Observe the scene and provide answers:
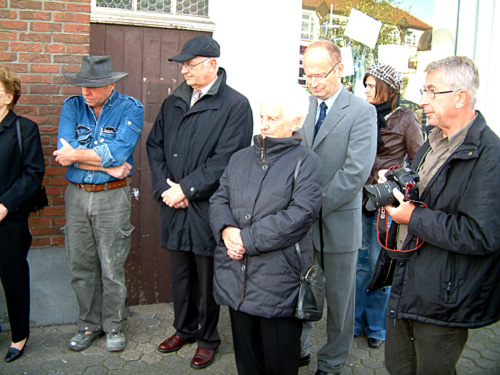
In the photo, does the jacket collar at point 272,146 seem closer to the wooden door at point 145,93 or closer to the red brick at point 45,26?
the wooden door at point 145,93

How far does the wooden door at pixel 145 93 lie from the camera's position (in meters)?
4.50

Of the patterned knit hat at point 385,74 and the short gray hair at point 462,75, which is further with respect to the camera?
the patterned knit hat at point 385,74

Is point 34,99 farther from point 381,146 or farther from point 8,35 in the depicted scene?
point 381,146

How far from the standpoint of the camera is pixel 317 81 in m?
3.39

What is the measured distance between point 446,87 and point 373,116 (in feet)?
3.09

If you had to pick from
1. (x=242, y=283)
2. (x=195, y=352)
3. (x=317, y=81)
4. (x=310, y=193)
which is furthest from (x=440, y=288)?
(x=195, y=352)

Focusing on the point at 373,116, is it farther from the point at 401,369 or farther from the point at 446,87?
the point at 401,369

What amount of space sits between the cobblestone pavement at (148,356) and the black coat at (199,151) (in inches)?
35.7

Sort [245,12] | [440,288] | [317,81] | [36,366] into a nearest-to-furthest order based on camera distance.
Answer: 1. [440,288]
2. [317,81]
3. [36,366]
4. [245,12]

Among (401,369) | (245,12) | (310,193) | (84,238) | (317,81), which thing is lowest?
(401,369)

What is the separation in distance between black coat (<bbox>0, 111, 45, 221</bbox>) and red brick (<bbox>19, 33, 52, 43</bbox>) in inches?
31.4

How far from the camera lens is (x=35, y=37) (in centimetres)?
419

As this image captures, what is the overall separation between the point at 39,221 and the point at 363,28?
3787mm

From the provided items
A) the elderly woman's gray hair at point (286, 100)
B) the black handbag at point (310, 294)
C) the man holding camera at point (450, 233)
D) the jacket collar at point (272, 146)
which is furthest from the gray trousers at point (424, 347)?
the elderly woman's gray hair at point (286, 100)
